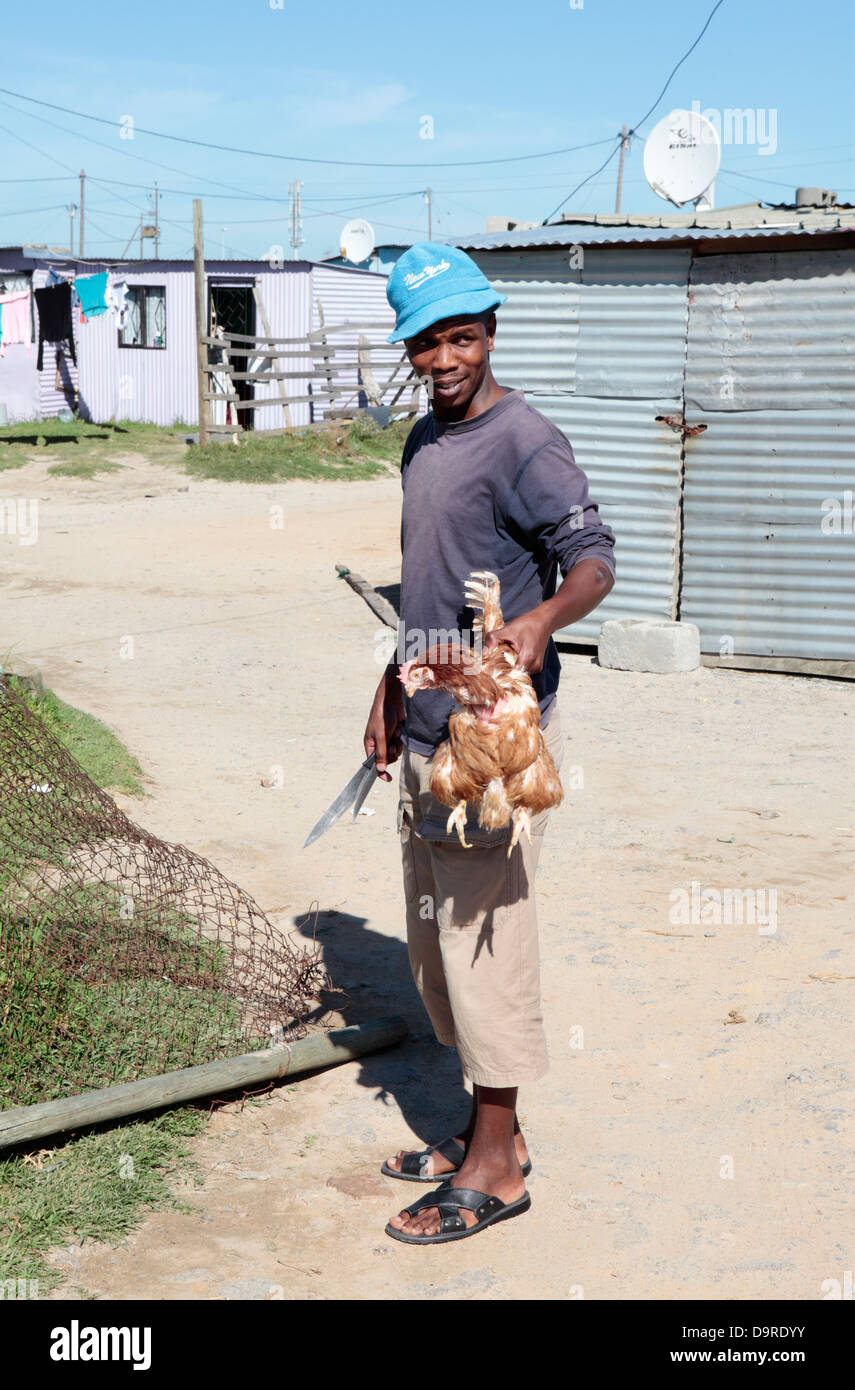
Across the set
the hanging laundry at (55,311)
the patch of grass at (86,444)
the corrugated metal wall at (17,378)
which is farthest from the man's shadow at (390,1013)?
the corrugated metal wall at (17,378)

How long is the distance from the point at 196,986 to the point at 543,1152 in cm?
126

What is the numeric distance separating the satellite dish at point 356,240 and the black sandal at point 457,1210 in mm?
27460

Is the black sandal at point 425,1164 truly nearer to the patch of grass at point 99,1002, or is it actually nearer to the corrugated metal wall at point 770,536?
the patch of grass at point 99,1002

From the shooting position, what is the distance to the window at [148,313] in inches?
913

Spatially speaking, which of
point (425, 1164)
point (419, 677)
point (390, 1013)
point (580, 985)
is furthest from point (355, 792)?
point (580, 985)

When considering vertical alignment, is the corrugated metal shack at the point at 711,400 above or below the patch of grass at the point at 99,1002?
above

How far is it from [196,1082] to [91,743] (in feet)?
11.1

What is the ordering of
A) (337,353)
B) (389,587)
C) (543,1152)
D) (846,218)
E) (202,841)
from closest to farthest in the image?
(543,1152)
(202,841)
(846,218)
(389,587)
(337,353)

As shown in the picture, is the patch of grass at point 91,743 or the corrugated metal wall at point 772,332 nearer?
the patch of grass at point 91,743

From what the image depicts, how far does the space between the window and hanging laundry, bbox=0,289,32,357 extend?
1918mm

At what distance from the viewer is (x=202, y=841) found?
18.4ft

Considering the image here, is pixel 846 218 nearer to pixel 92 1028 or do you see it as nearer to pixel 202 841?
pixel 202 841

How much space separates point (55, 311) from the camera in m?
22.2
